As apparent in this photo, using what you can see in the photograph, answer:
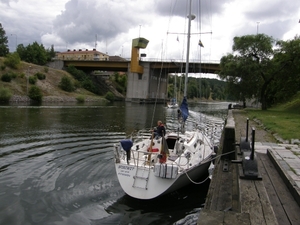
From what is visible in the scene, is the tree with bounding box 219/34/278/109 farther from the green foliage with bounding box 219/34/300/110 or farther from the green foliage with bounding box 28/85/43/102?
the green foliage with bounding box 28/85/43/102

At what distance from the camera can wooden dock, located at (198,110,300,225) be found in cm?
526

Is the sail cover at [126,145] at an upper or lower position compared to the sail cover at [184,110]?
lower

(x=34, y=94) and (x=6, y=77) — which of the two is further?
(x=6, y=77)

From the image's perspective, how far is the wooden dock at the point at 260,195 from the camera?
207 inches

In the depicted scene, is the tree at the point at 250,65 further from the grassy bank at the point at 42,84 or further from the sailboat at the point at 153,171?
the grassy bank at the point at 42,84

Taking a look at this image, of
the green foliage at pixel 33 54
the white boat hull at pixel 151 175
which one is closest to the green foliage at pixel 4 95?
the green foliage at pixel 33 54

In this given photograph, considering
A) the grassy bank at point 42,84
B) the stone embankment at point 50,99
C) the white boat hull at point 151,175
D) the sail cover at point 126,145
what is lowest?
the white boat hull at point 151,175

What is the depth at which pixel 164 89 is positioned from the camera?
358 feet

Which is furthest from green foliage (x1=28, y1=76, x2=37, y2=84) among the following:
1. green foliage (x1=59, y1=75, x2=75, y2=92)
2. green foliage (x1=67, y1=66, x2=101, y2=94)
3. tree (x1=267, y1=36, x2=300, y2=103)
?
tree (x1=267, y1=36, x2=300, y2=103)

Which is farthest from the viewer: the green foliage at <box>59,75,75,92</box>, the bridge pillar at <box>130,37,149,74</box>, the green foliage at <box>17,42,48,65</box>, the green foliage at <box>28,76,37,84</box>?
the green foliage at <box>17,42,48,65</box>

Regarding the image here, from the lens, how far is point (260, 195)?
245 inches

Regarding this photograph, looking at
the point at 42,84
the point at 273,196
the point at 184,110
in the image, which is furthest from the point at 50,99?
the point at 273,196

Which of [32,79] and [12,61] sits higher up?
[12,61]

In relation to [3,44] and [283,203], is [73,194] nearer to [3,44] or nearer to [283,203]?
[283,203]
